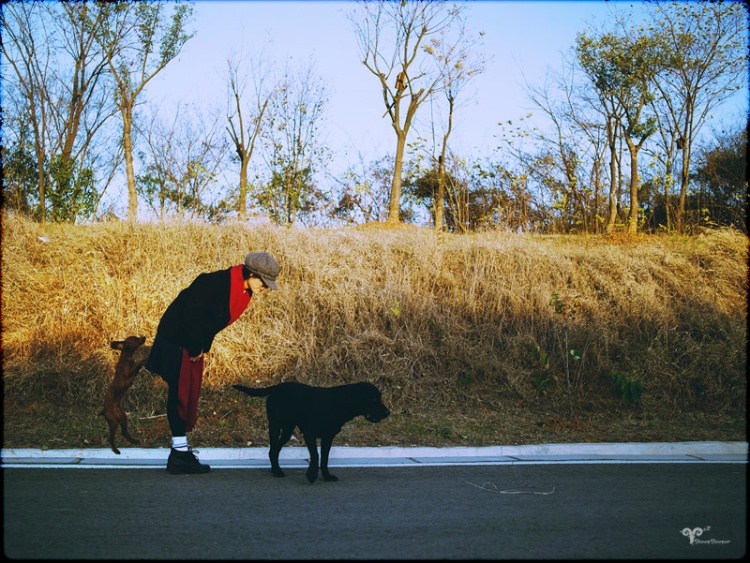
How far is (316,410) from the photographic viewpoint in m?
5.87

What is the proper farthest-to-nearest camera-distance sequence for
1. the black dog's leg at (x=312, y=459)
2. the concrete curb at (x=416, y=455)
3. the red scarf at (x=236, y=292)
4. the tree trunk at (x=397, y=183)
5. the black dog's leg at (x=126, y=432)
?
the tree trunk at (x=397, y=183) < the black dog's leg at (x=126, y=432) < the concrete curb at (x=416, y=455) < the red scarf at (x=236, y=292) < the black dog's leg at (x=312, y=459)

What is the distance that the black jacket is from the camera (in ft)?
19.7

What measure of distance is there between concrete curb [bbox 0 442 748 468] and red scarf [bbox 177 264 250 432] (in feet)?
2.72

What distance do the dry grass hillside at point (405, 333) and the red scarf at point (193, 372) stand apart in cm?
177

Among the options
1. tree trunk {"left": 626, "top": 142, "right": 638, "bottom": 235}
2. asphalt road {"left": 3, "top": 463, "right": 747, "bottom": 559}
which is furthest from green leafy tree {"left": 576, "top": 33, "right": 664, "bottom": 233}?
asphalt road {"left": 3, "top": 463, "right": 747, "bottom": 559}

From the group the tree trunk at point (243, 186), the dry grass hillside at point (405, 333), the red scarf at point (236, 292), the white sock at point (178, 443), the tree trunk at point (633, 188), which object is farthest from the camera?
the tree trunk at point (243, 186)

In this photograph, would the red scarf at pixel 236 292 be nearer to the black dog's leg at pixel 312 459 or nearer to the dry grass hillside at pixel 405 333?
the black dog's leg at pixel 312 459

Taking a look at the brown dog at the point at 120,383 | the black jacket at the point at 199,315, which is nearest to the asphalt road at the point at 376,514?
the brown dog at the point at 120,383

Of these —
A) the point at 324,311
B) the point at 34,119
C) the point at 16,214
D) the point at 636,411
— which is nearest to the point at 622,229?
the point at 636,411

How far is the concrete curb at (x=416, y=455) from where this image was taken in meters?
6.83

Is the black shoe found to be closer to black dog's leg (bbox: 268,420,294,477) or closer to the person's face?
black dog's leg (bbox: 268,420,294,477)

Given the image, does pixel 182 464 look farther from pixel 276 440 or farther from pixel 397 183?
pixel 397 183

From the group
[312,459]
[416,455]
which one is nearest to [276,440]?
[312,459]

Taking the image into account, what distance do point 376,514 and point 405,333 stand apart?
6.35m
